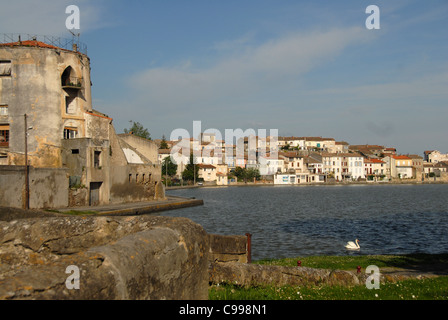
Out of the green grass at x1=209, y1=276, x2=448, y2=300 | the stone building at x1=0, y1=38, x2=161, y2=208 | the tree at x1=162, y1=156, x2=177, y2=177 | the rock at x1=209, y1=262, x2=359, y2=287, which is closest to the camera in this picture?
the green grass at x1=209, y1=276, x2=448, y2=300

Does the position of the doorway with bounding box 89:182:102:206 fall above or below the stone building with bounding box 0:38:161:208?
below

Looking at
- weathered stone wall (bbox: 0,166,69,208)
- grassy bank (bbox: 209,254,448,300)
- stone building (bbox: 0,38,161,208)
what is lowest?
grassy bank (bbox: 209,254,448,300)

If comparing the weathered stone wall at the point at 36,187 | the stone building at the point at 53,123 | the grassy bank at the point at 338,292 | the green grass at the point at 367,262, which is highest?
the stone building at the point at 53,123

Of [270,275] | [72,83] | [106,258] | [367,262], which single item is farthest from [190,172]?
[106,258]

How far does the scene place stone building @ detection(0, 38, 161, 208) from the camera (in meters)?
39.7

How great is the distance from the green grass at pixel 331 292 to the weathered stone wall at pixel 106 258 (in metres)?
2.51

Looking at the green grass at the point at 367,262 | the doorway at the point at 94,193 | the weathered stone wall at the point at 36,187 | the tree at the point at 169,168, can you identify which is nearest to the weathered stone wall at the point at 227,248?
the green grass at the point at 367,262

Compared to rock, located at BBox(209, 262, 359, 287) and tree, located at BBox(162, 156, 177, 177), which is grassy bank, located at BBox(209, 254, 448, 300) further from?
tree, located at BBox(162, 156, 177, 177)

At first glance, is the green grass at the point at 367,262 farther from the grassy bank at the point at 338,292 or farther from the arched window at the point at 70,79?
the arched window at the point at 70,79

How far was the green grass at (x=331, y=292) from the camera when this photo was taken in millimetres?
9023

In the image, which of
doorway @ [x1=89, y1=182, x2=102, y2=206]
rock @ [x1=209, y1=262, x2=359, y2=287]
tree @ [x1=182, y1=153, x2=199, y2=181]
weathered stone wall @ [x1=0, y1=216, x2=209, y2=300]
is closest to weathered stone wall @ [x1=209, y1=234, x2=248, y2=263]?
rock @ [x1=209, y1=262, x2=359, y2=287]

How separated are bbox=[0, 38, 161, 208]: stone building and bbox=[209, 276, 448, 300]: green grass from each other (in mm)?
31117
